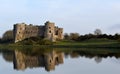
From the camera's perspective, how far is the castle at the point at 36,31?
97562 mm

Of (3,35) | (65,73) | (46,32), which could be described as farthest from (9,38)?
(65,73)

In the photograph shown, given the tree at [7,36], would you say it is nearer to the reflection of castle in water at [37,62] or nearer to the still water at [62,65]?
the still water at [62,65]

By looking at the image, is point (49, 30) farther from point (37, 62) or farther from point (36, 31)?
point (37, 62)

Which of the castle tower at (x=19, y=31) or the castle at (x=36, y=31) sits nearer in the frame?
the castle at (x=36, y=31)

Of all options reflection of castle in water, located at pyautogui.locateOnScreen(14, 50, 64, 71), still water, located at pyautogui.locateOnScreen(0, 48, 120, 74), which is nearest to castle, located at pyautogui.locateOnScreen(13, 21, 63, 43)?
still water, located at pyautogui.locateOnScreen(0, 48, 120, 74)

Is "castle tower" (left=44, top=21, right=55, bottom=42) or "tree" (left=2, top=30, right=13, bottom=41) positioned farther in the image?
"tree" (left=2, top=30, right=13, bottom=41)

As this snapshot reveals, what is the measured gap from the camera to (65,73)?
725 inches

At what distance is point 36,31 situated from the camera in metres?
101

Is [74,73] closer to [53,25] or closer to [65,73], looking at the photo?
[65,73]

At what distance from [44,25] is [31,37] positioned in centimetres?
569

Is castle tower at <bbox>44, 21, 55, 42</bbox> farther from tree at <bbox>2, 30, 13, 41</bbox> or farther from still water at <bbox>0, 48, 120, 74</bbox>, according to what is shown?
still water at <bbox>0, 48, 120, 74</bbox>

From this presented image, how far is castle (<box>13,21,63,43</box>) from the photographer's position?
320 ft

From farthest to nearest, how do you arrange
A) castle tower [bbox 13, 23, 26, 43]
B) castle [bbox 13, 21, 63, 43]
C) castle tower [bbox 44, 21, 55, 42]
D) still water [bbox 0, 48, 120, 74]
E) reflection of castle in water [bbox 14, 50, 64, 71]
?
castle tower [bbox 13, 23, 26, 43] → castle [bbox 13, 21, 63, 43] → castle tower [bbox 44, 21, 55, 42] → reflection of castle in water [bbox 14, 50, 64, 71] → still water [bbox 0, 48, 120, 74]

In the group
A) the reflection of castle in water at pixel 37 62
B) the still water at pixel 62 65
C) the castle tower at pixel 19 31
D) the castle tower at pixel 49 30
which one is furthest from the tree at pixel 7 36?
the reflection of castle in water at pixel 37 62
